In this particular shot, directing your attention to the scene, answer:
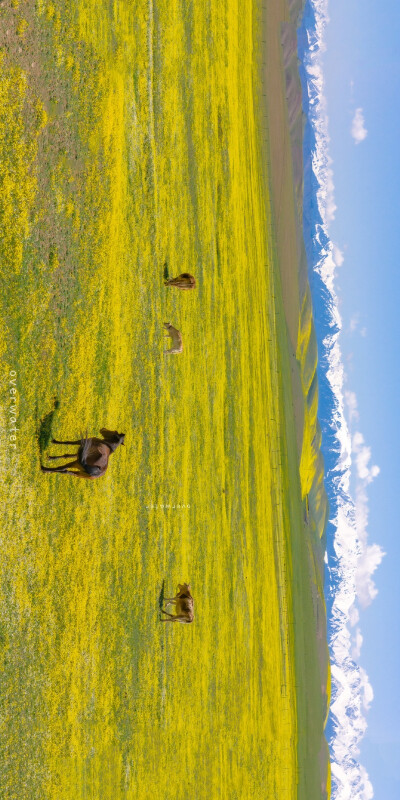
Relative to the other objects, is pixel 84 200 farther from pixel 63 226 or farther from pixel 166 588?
pixel 166 588

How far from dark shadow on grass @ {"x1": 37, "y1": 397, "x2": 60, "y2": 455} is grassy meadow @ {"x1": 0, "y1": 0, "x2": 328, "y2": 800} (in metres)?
0.03

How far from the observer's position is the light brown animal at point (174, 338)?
626 inches

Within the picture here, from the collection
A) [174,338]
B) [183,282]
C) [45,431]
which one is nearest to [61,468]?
[45,431]

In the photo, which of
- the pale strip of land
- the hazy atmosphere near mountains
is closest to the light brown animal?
the hazy atmosphere near mountains

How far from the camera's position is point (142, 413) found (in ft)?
49.6

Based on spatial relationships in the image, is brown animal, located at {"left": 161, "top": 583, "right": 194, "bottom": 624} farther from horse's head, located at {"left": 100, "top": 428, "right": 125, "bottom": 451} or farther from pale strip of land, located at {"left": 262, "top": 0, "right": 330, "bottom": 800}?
pale strip of land, located at {"left": 262, "top": 0, "right": 330, "bottom": 800}

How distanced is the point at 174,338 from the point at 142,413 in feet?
6.66

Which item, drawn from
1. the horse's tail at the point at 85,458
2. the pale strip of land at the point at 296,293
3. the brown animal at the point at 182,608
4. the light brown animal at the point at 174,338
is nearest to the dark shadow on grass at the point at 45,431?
the horse's tail at the point at 85,458

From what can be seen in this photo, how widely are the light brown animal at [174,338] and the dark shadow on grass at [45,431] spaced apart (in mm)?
4677

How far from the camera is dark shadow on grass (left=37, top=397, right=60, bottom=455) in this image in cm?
1153

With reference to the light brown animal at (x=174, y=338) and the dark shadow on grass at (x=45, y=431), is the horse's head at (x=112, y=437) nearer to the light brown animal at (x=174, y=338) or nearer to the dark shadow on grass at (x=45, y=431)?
the dark shadow on grass at (x=45, y=431)

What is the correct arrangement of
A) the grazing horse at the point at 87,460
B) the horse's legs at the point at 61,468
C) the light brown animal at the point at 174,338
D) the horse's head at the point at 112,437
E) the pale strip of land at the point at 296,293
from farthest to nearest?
1. the pale strip of land at the point at 296,293
2. the light brown animal at the point at 174,338
3. the horse's head at the point at 112,437
4. the grazing horse at the point at 87,460
5. the horse's legs at the point at 61,468

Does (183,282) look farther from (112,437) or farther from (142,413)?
(112,437)

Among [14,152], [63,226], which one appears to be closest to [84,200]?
[63,226]
